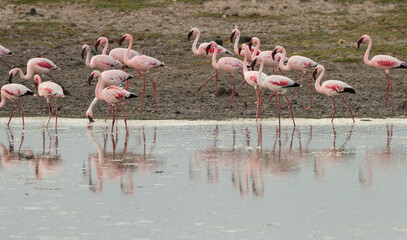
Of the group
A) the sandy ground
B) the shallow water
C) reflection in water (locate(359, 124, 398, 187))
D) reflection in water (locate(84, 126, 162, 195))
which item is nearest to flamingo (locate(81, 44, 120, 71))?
the sandy ground

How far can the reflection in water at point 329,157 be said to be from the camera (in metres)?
11.2

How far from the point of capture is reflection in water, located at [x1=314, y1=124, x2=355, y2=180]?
1120 centimetres

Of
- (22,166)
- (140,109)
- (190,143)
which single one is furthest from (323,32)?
(22,166)

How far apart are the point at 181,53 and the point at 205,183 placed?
15.7 metres

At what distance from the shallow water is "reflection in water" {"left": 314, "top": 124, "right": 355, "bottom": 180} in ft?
0.05

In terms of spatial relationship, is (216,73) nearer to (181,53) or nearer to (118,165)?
(181,53)

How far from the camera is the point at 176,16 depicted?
32.1m

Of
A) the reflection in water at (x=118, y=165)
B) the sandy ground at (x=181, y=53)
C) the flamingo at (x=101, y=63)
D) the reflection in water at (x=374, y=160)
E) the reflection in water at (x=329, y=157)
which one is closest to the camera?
the reflection in water at (x=118, y=165)

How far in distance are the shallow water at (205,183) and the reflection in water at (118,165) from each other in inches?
0.6

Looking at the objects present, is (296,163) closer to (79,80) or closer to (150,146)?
(150,146)

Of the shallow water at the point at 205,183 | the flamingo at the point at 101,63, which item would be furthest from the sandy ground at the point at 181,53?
the shallow water at the point at 205,183

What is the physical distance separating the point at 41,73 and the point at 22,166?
28.9 ft

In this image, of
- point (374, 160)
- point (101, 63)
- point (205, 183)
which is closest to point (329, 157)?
point (374, 160)

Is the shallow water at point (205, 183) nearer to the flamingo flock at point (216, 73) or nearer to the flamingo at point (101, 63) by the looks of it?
the flamingo flock at point (216, 73)
